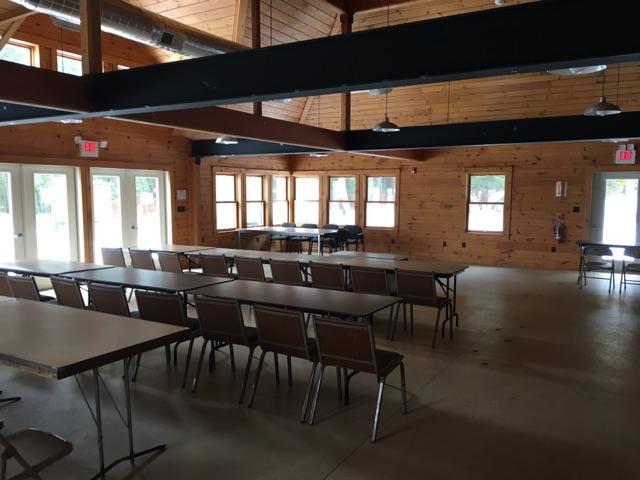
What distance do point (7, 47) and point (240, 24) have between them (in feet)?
10.8

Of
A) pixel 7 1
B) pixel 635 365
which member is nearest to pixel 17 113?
pixel 7 1

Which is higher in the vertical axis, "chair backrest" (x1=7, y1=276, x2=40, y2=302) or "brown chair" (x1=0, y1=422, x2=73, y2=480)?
"chair backrest" (x1=7, y1=276, x2=40, y2=302)

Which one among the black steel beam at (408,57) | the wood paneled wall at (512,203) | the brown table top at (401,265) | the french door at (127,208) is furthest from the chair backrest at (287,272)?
the wood paneled wall at (512,203)

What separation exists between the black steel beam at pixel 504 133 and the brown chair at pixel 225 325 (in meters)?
4.16

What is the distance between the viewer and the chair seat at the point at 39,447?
74.2 inches

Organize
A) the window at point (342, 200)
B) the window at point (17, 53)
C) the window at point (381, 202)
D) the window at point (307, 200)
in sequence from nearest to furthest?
the window at point (17, 53), the window at point (381, 202), the window at point (342, 200), the window at point (307, 200)

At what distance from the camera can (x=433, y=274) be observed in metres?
4.84

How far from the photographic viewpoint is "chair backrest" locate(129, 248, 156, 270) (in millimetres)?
6555

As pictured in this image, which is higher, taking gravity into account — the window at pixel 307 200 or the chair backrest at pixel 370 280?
the window at pixel 307 200

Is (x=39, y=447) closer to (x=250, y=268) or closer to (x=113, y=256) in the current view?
(x=250, y=268)

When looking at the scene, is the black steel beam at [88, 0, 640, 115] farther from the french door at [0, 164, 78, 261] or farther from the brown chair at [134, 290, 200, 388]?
the french door at [0, 164, 78, 261]

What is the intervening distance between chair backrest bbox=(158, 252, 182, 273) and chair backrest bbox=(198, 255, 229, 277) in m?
0.38

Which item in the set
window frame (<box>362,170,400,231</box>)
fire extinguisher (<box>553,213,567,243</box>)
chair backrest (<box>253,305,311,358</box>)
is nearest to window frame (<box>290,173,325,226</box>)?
window frame (<box>362,170,400,231</box>)

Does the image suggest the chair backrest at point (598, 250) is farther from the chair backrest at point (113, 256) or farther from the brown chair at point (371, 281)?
the chair backrest at point (113, 256)
